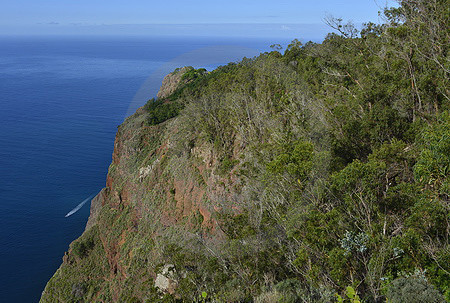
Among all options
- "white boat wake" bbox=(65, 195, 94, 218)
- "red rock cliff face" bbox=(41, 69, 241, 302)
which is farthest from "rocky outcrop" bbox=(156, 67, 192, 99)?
"white boat wake" bbox=(65, 195, 94, 218)

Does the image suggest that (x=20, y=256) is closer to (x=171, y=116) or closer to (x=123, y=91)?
(x=171, y=116)

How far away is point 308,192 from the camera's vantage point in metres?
14.3

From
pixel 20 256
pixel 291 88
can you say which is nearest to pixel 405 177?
pixel 291 88

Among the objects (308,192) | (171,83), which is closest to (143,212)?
(308,192)

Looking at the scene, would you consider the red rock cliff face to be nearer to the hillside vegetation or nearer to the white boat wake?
the hillside vegetation

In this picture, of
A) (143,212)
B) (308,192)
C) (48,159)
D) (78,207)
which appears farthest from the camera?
(48,159)

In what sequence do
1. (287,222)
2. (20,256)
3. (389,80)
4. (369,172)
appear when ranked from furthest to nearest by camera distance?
1. (20,256)
2. (389,80)
3. (287,222)
4. (369,172)

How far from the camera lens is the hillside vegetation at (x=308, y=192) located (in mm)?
10797

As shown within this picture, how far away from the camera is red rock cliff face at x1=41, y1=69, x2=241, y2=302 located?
28.5 m

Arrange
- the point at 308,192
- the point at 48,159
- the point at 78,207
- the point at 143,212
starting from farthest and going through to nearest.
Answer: the point at 48,159 < the point at 78,207 < the point at 143,212 < the point at 308,192

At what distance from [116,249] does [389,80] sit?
33.4 metres

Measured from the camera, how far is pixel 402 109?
17297mm

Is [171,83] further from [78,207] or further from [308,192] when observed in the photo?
[308,192]

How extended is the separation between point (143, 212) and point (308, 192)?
26.9 metres
